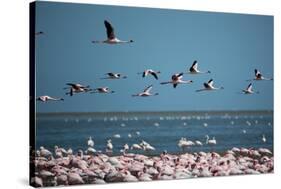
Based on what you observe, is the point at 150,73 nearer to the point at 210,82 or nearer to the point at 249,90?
the point at 210,82

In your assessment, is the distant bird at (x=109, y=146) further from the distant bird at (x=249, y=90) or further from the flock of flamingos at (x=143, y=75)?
the distant bird at (x=249, y=90)

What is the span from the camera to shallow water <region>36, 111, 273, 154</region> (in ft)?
31.0

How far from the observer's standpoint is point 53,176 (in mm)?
9359

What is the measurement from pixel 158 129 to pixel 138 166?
0.53 m

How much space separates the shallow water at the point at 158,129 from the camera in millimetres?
9445

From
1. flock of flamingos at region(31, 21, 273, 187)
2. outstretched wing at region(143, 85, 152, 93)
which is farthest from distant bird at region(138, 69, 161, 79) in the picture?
outstretched wing at region(143, 85, 152, 93)

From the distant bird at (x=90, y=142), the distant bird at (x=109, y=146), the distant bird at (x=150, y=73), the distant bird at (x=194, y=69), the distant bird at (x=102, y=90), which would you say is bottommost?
the distant bird at (x=109, y=146)

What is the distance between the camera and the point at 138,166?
32.7ft

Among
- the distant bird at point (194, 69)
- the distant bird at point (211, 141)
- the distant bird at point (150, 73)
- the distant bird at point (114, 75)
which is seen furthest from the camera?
the distant bird at point (211, 141)

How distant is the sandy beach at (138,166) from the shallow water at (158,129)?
0.31ft

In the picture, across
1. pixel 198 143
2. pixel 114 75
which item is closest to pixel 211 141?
pixel 198 143

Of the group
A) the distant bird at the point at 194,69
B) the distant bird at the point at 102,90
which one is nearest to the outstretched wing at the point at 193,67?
the distant bird at the point at 194,69
